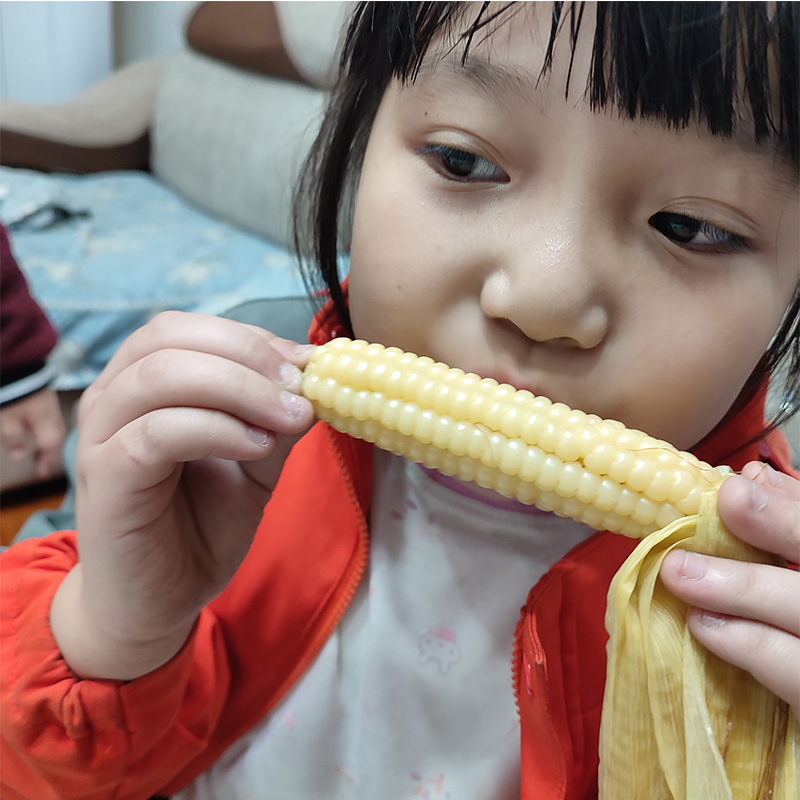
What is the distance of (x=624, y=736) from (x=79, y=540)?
0.49 m

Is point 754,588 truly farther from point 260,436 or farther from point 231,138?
point 231,138

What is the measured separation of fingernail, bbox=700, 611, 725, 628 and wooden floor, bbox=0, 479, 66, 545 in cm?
126

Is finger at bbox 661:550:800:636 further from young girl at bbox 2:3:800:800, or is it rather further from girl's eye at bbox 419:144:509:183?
girl's eye at bbox 419:144:509:183

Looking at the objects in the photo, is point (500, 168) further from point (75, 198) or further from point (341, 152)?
point (75, 198)

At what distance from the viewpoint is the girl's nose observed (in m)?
0.56

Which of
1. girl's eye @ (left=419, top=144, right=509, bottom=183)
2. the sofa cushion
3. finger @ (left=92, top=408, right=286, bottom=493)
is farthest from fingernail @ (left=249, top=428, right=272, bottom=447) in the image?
the sofa cushion

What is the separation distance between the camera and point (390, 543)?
880mm

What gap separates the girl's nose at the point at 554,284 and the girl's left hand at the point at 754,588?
0.53 ft

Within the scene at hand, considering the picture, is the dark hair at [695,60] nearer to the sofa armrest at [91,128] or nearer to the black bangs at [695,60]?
the black bangs at [695,60]

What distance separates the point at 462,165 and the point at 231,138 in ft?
7.07

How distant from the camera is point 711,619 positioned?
0.54 meters

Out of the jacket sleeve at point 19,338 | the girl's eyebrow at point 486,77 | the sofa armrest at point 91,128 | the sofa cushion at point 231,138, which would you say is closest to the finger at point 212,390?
the girl's eyebrow at point 486,77

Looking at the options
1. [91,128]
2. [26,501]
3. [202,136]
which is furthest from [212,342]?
[91,128]

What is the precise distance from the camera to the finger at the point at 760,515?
1.69 ft
